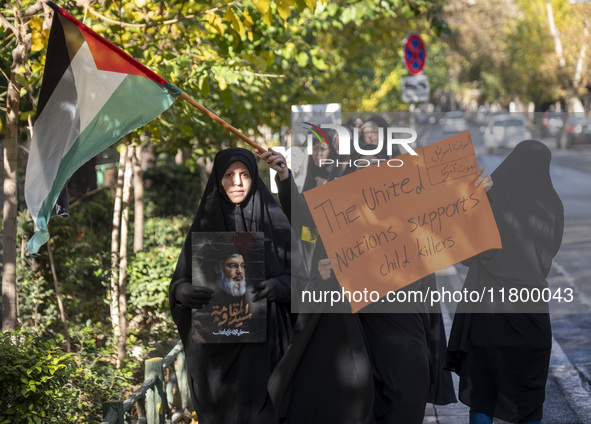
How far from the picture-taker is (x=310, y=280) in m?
4.68

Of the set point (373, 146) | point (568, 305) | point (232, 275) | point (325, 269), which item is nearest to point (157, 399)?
point (232, 275)

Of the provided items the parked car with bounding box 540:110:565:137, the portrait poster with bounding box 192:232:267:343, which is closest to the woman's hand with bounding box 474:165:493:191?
the parked car with bounding box 540:110:565:137

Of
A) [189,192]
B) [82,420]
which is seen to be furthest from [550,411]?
[189,192]

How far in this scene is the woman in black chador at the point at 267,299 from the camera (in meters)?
4.79

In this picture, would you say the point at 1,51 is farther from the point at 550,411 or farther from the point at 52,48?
the point at 550,411

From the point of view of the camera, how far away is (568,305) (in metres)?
5.01

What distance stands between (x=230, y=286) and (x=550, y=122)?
1954 millimetres

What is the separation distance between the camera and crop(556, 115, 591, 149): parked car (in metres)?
4.84

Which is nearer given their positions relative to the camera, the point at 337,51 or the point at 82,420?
the point at 82,420

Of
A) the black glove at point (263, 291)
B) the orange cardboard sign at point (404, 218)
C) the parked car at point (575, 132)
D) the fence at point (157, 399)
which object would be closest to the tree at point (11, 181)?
the fence at point (157, 399)

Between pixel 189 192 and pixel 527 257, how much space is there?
1116 cm

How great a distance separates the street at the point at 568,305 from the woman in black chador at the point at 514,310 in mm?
117

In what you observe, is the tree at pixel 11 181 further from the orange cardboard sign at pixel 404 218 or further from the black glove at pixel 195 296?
the orange cardboard sign at pixel 404 218

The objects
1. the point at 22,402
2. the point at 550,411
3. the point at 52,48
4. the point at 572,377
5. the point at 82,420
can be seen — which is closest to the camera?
the point at 22,402
